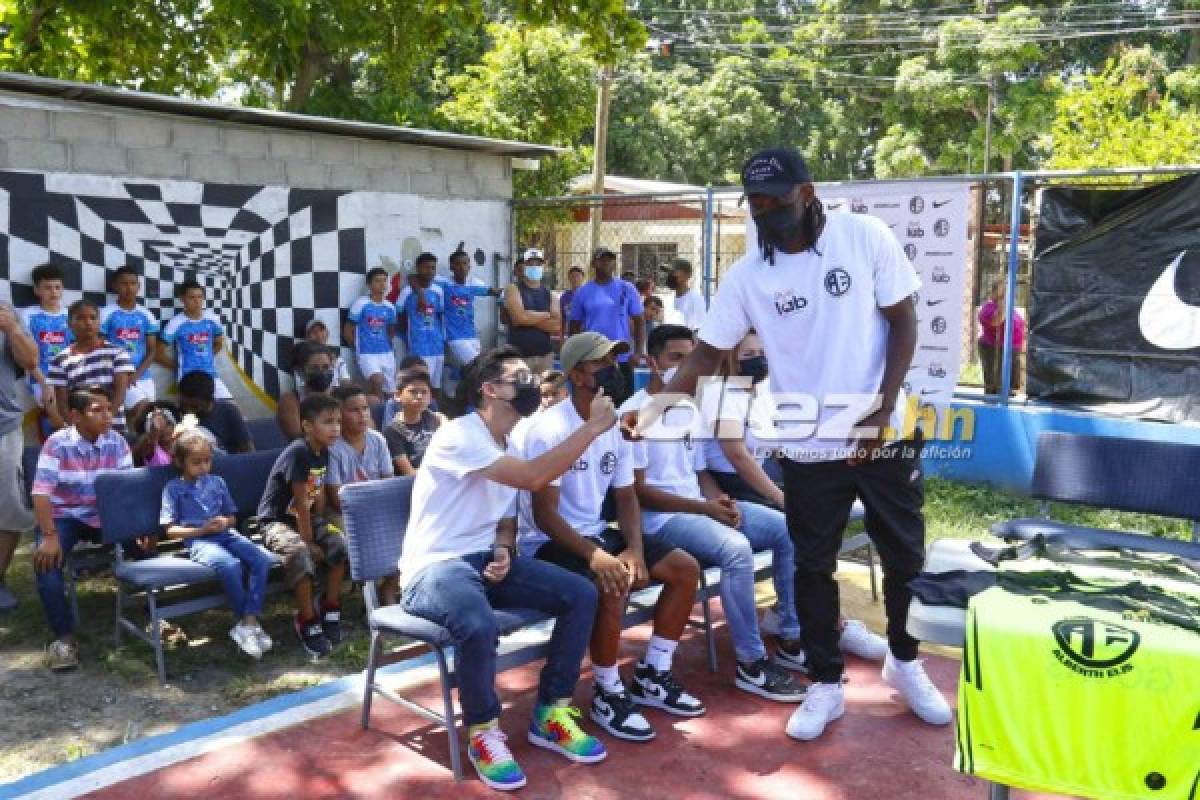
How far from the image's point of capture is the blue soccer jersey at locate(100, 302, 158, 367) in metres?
7.49

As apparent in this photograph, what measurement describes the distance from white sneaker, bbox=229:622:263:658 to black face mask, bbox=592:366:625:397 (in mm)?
1948

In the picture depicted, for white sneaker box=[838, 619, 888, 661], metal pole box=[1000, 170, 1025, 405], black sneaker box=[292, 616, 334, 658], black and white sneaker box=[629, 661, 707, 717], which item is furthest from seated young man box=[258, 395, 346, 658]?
metal pole box=[1000, 170, 1025, 405]

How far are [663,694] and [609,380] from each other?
1.24 m

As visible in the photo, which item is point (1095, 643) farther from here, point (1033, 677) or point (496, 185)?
point (496, 185)

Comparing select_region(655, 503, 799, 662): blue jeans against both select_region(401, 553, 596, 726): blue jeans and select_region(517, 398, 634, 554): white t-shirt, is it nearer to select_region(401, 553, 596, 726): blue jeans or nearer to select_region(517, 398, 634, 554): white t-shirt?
select_region(517, 398, 634, 554): white t-shirt

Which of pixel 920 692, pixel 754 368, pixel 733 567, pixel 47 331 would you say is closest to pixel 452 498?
pixel 733 567

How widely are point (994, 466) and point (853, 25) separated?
2318cm

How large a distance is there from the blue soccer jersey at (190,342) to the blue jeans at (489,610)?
4649mm

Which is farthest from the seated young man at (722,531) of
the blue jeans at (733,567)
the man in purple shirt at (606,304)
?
the man in purple shirt at (606,304)

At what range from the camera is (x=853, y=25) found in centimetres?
2858

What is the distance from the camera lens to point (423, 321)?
380 inches

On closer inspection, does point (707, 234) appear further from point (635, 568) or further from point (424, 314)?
point (635, 568)

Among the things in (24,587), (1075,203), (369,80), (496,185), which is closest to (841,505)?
(24,587)

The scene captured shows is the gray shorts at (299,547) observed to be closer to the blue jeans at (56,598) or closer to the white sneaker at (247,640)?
the white sneaker at (247,640)
